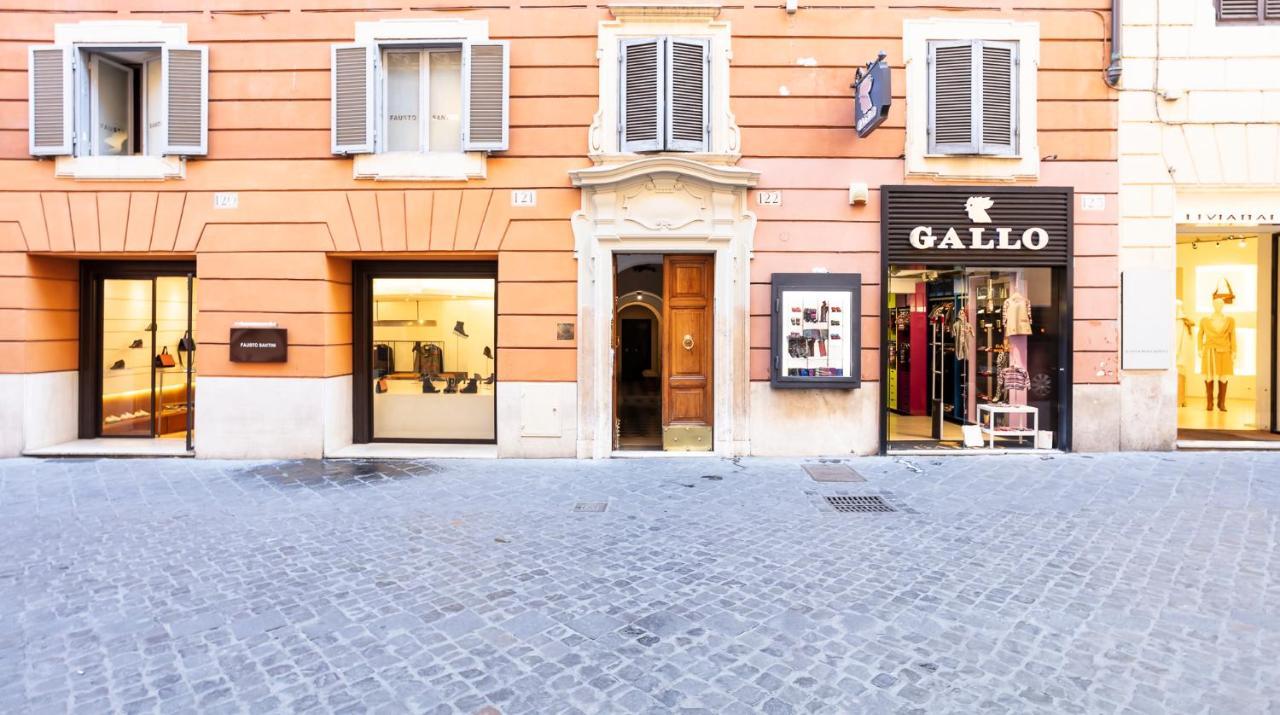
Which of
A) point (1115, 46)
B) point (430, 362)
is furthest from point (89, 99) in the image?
point (1115, 46)

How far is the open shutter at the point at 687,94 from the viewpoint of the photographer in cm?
897

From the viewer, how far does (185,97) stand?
9.08m

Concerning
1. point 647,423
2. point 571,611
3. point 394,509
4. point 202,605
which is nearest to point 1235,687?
point 571,611

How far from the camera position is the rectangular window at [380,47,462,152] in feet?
30.6

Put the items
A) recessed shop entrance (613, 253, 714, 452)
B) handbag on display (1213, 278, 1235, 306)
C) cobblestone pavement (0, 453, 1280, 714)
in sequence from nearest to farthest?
cobblestone pavement (0, 453, 1280, 714) → recessed shop entrance (613, 253, 714, 452) → handbag on display (1213, 278, 1235, 306)

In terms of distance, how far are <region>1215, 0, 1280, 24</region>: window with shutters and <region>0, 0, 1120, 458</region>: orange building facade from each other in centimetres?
186

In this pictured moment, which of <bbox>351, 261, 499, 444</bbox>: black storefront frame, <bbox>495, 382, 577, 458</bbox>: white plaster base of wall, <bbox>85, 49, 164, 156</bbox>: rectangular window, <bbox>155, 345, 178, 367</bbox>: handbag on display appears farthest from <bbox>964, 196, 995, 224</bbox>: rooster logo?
<bbox>155, 345, 178, 367</bbox>: handbag on display

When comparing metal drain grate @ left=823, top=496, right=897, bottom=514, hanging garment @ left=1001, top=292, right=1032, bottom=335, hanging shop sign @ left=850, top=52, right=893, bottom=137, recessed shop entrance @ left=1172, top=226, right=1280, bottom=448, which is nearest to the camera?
metal drain grate @ left=823, top=496, right=897, bottom=514

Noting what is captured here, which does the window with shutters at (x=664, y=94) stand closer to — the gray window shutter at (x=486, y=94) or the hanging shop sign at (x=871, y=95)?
the gray window shutter at (x=486, y=94)

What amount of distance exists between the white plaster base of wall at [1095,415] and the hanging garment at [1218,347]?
16.1ft

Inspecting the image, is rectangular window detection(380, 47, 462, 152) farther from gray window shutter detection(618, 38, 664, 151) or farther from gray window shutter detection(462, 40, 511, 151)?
gray window shutter detection(618, 38, 664, 151)

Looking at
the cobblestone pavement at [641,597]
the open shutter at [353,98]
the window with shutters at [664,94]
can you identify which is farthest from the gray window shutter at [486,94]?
the cobblestone pavement at [641,597]

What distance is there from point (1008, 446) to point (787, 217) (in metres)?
4.83

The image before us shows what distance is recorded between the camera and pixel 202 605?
14.0 ft
